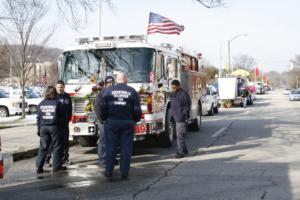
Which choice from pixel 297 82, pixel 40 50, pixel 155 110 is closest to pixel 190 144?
pixel 155 110

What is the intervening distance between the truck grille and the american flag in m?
7.52

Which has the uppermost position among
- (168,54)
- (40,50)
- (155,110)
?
(40,50)

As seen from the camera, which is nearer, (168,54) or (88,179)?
(88,179)

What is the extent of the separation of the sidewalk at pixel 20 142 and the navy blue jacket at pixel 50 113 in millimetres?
2129

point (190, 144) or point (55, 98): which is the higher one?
point (55, 98)

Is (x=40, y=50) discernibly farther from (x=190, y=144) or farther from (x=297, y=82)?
(x=297, y=82)

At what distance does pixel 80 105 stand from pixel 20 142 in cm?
314

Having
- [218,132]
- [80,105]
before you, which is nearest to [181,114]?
[80,105]

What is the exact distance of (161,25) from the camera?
18.3 metres

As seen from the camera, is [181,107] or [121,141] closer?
[121,141]

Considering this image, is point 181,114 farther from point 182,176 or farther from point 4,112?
point 4,112

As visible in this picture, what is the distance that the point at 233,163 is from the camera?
1030 cm

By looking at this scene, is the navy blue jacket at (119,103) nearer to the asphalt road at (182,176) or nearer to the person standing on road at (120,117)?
the person standing on road at (120,117)

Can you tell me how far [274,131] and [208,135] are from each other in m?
2.67
